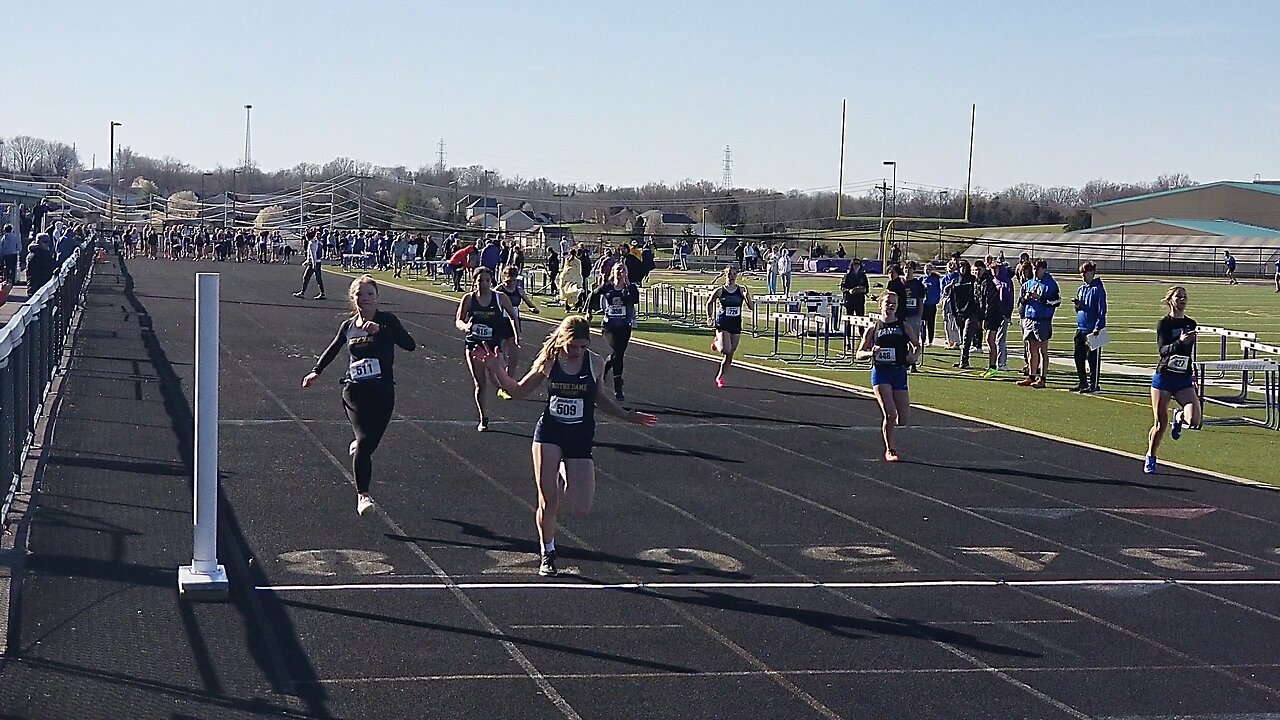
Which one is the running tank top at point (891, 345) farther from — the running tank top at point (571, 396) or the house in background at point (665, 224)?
the house in background at point (665, 224)

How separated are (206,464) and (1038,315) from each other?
16.3m

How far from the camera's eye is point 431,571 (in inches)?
389

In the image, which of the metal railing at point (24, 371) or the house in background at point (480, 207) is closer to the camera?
the metal railing at point (24, 371)

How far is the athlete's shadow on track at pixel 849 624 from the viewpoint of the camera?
8.62 metres

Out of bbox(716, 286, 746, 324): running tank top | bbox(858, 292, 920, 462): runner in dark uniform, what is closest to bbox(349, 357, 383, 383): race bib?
bbox(858, 292, 920, 462): runner in dark uniform

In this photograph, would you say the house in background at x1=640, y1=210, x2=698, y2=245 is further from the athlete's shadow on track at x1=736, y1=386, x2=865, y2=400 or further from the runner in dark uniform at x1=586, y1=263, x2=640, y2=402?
the runner in dark uniform at x1=586, y1=263, x2=640, y2=402

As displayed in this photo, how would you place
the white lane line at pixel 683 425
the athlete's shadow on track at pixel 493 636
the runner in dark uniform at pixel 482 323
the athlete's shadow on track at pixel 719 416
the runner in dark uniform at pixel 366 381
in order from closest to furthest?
the athlete's shadow on track at pixel 493 636
the runner in dark uniform at pixel 366 381
the runner in dark uniform at pixel 482 323
the white lane line at pixel 683 425
the athlete's shadow on track at pixel 719 416

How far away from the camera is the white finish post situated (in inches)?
351

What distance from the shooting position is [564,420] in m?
9.73

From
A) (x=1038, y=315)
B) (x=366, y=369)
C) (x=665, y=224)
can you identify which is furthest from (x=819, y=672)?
(x=665, y=224)

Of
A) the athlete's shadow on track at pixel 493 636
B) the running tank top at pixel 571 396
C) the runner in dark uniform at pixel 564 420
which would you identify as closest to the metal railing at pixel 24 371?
the athlete's shadow on track at pixel 493 636

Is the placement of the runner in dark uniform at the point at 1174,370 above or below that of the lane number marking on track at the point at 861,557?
above

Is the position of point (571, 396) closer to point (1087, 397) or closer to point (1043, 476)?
point (1043, 476)

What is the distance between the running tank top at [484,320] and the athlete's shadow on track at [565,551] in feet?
16.8
